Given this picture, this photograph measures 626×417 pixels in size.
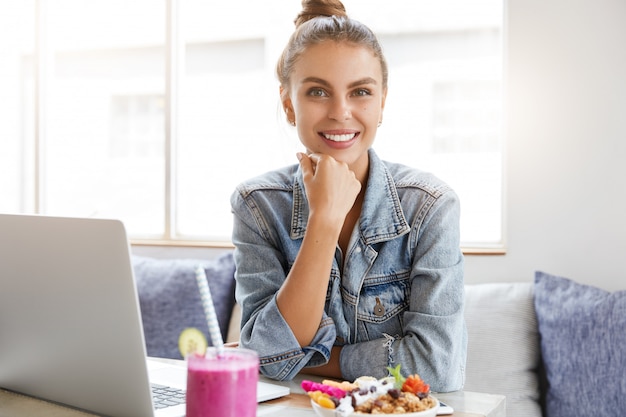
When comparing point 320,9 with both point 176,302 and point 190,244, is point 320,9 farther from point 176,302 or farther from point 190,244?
point 190,244

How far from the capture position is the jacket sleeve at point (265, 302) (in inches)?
54.1

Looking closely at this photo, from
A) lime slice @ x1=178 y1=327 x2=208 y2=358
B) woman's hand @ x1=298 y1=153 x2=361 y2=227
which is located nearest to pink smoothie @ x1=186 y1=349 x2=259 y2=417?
lime slice @ x1=178 y1=327 x2=208 y2=358

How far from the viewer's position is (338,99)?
159cm

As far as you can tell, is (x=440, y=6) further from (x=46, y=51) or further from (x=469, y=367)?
(x=46, y=51)

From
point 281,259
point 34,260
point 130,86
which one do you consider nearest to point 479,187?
point 281,259

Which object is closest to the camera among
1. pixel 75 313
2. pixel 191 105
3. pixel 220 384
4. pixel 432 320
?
pixel 220 384

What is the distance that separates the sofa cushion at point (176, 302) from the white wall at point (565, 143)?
1.00 m

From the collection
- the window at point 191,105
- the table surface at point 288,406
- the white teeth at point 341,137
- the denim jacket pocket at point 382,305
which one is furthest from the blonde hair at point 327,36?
the window at point 191,105

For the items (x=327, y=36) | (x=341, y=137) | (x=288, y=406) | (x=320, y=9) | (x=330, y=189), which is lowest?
(x=288, y=406)

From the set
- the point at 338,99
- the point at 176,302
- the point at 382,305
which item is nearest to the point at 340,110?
the point at 338,99

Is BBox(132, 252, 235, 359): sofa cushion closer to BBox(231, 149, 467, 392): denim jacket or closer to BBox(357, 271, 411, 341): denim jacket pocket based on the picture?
BBox(231, 149, 467, 392): denim jacket

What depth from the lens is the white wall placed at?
8.27 feet

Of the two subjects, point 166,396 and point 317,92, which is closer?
point 166,396

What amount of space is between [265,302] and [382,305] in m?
0.25
